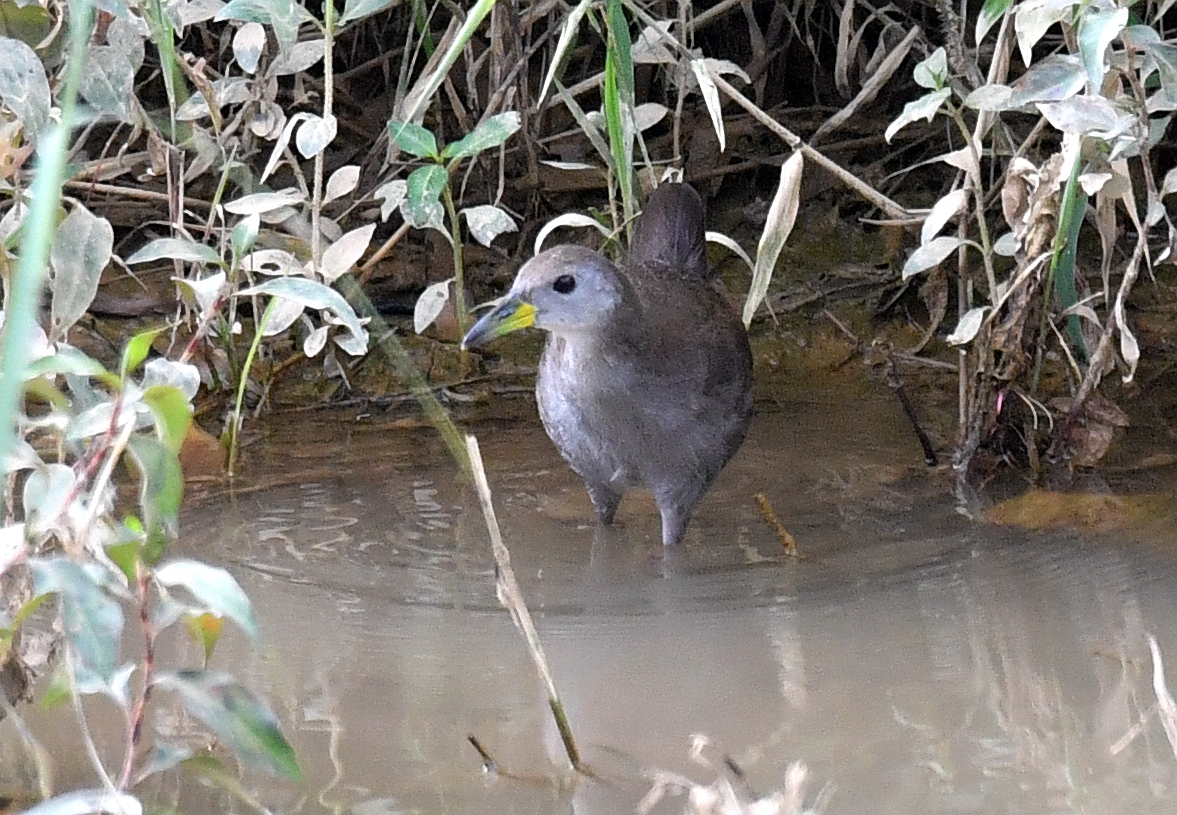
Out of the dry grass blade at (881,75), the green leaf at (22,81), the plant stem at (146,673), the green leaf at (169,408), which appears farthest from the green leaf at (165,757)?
the dry grass blade at (881,75)

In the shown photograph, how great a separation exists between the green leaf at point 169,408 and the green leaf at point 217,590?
0.39ft

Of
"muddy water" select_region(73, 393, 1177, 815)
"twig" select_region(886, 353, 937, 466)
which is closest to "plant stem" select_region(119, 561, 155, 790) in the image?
"muddy water" select_region(73, 393, 1177, 815)

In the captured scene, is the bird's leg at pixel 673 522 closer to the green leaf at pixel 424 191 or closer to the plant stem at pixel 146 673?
the green leaf at pixel 424 191

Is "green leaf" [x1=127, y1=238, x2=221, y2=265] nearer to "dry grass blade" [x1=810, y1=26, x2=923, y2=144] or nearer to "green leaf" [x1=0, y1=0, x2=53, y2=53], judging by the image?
"green leaf" [x1=0, y1=0, x2=53, y2=53]

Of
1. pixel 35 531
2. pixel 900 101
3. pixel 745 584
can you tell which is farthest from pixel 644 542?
pixel 900 101

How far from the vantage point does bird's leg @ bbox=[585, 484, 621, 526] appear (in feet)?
10.0

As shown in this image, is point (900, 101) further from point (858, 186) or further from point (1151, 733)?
point (1151, 733)

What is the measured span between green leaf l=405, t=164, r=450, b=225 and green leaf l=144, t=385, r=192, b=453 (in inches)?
56.1

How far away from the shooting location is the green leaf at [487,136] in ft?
9.09

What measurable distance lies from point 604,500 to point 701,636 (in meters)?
0.76

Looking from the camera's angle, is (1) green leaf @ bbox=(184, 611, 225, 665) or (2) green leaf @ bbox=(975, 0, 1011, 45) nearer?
(1) green leaf @ bbox=(184, 611, 225, 665)

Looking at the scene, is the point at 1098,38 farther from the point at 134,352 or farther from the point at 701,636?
the point at 134,352

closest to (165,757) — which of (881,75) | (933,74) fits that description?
(933,74)

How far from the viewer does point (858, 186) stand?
2922mm
